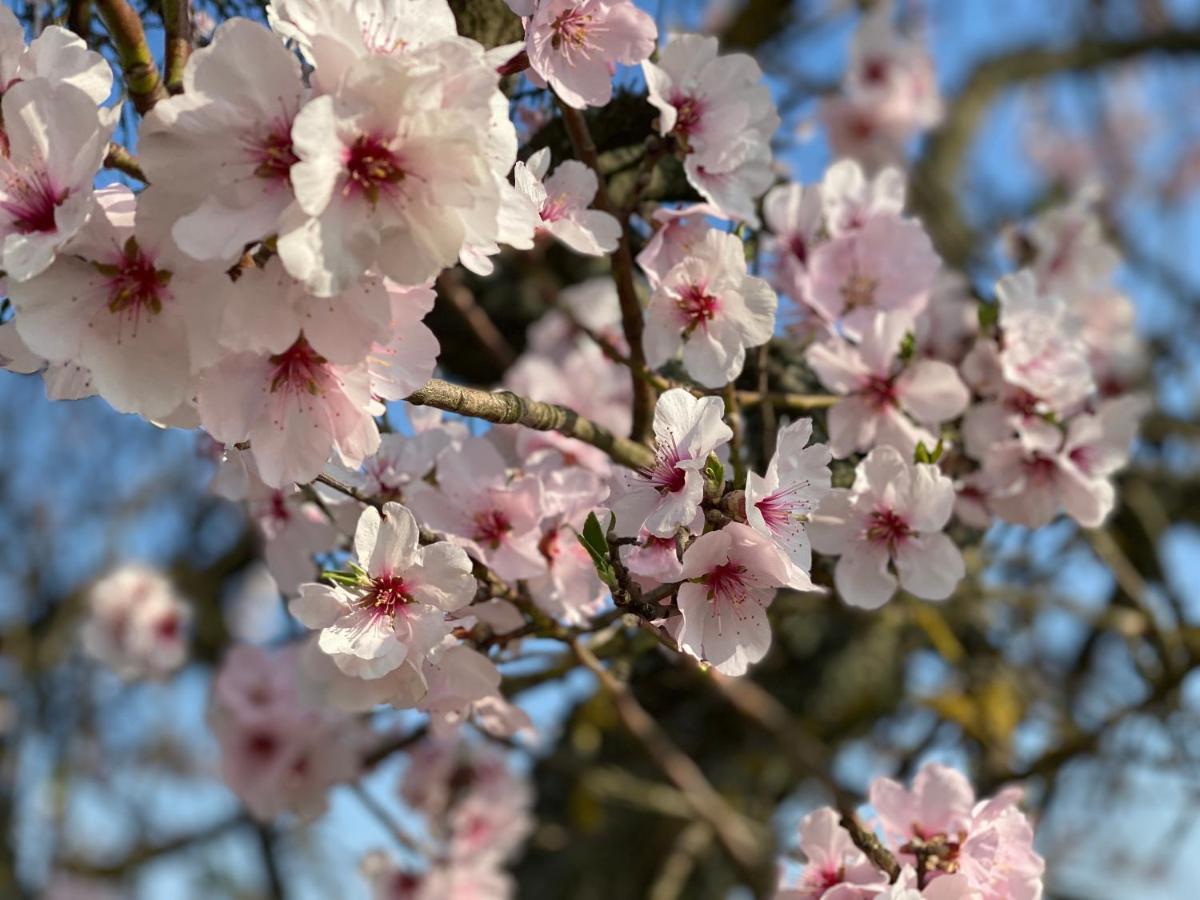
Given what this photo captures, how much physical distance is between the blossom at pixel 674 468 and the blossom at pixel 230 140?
0.35 meters

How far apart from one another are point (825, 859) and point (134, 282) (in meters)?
0.81

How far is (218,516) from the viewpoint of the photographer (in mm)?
4305

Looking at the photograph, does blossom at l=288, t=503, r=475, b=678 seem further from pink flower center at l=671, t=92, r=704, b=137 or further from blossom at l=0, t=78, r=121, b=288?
pink flower center at l=671, t=92, r=704, b=137

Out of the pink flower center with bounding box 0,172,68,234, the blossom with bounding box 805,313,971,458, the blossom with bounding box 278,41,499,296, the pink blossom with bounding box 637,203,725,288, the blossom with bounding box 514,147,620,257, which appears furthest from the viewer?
the blossom with bounding box 805,313,971,458

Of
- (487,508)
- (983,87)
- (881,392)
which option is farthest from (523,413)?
(983,87)

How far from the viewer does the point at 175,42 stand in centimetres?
93

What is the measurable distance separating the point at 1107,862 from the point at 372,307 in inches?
153

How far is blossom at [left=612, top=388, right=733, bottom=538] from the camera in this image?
0.84 metres

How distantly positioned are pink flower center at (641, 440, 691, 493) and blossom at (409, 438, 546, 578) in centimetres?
19

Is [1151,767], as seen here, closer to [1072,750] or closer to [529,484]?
[1072,750]

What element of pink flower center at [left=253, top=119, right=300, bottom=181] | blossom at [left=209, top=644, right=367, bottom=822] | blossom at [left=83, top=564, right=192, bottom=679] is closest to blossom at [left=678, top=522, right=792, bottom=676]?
pink flower center at [left=253, top=119, right=300, bottom=181]

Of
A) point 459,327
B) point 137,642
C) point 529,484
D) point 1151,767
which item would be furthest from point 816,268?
point 137,642

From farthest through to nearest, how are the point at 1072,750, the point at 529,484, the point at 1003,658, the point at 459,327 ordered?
the point at 1003,658
the point at 459,327
the point at 1072,750
the point at 529,484

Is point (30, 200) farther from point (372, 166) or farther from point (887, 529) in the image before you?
point (887, 529)
